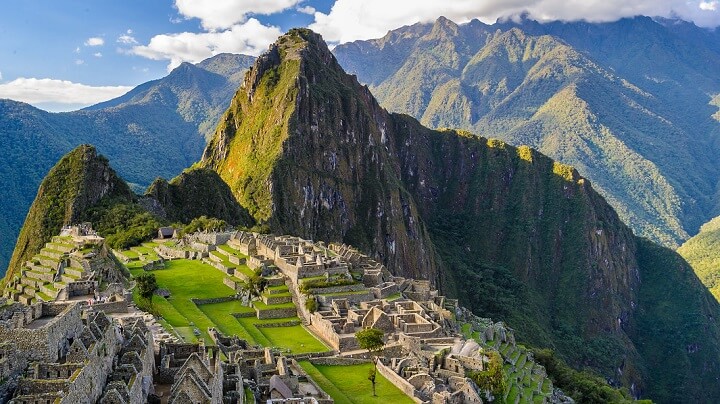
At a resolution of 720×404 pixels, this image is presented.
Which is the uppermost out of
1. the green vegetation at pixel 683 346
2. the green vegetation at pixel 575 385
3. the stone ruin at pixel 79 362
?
the stone ruin at pixel 79 362

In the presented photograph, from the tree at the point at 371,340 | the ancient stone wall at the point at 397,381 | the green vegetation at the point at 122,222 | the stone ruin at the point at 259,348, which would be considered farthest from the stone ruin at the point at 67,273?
the green vegetation at the point at 122,222

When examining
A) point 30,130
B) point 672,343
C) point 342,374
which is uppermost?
point 30,130

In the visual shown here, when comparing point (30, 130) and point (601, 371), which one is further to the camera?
point (30, 130)

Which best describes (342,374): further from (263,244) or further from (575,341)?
(575,341)

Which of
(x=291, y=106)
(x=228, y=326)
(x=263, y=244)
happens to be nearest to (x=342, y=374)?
(x=228, y=326)

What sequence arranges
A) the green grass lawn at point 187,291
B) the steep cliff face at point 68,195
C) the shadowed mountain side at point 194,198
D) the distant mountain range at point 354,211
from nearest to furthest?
1. the green grass lawn at point 187,291
2. the steep cliff face at point 68,195
3. the shadowed mountain side at point 194,198
4. the distant mountain range at point 354,211

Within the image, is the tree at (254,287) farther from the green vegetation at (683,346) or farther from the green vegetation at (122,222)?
the green vegetation at (683,346)

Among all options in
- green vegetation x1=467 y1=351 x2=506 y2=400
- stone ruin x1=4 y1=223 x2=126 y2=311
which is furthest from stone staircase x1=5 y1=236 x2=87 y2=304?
green vegetation x1=467 y1=351 x2=506 y2=400
